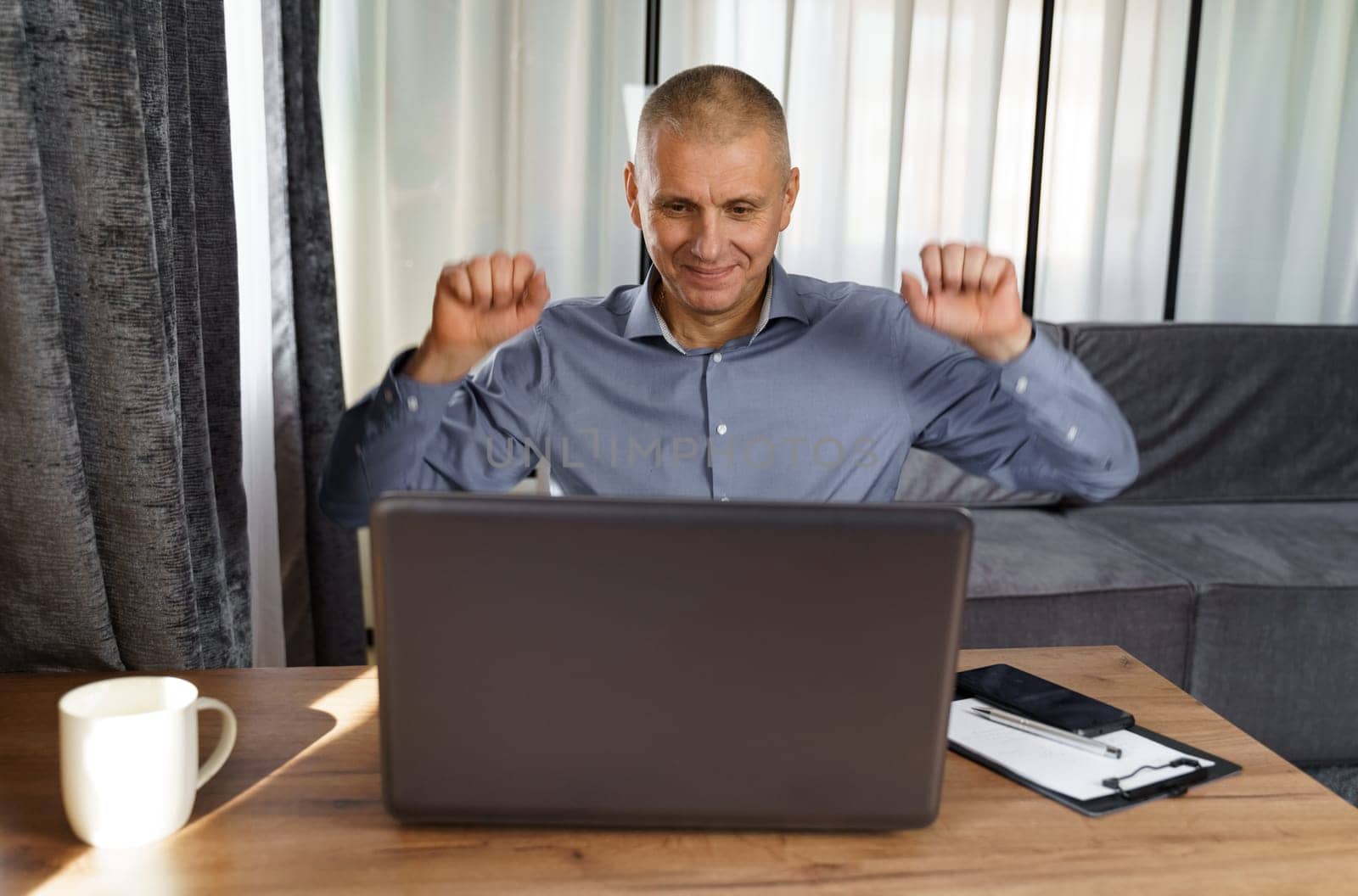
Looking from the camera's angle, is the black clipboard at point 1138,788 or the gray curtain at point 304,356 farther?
the gray curtain at point 304,356

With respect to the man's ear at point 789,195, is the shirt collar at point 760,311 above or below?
below

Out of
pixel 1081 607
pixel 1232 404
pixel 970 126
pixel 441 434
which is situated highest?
pixel 970 126

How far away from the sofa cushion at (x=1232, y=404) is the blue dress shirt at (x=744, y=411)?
1.55 metres

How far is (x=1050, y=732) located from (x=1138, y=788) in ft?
0.36

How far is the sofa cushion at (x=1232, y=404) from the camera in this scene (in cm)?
307

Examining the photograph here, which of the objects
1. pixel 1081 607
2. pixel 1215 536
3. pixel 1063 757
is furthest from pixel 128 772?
pixel 1215 536

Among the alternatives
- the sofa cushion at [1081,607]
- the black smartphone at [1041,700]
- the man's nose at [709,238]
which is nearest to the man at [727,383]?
the man's nose at [709,238]

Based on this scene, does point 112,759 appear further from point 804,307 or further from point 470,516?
point 804,307

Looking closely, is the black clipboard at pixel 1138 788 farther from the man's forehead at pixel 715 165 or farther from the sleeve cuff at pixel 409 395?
the man's forehead at pixel 715 165

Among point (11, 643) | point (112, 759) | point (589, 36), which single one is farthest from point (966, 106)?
point (112, 759)

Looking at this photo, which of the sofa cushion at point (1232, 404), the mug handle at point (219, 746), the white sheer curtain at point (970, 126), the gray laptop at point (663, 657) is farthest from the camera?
the white sheer curtain at point (970, 126)

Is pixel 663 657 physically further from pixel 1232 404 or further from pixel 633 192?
pixel 1232 404

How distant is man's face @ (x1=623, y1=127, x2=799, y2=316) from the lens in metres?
1.54

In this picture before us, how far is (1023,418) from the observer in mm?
1591
